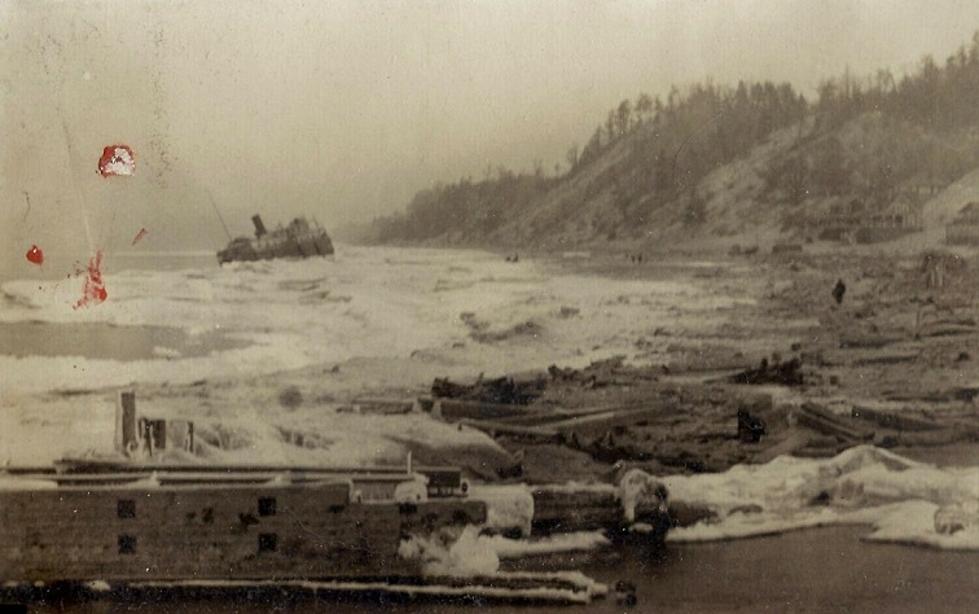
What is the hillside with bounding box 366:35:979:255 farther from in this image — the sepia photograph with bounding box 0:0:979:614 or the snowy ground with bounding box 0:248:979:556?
the snowy ground with bounding box 0:248:979:556

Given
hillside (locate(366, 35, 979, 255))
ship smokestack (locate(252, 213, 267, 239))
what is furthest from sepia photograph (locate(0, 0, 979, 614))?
ship smokestack (locate(252, 213, 267, 239))

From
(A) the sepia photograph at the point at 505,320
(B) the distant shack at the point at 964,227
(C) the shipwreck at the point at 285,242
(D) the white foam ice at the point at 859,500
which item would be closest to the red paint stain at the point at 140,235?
(A) the sepia photograph at the point at 505,320

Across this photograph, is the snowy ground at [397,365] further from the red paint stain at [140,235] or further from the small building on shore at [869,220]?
the small building on shore at [869,220]

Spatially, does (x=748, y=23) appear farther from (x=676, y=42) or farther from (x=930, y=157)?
(x=930, y=157)

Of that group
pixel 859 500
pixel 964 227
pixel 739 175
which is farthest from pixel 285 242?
pixel 964 227

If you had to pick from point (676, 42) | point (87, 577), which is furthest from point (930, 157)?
point (87, 577)

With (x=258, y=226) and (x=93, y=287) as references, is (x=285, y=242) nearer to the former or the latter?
(x=258, y=226)
